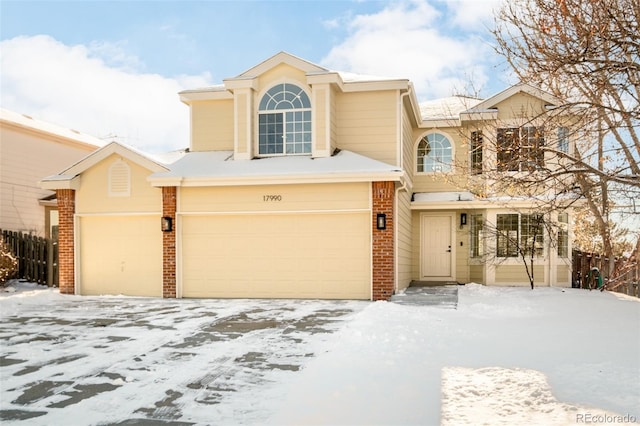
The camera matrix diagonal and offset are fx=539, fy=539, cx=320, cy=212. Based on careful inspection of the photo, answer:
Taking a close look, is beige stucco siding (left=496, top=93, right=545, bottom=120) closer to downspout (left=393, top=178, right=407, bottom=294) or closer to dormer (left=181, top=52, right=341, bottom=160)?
downspout (left=393, top=178, right=407, bottom=294)

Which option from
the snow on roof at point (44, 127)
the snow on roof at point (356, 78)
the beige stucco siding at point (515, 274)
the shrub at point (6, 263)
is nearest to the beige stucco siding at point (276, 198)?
the snow on roof at point (356, 78)

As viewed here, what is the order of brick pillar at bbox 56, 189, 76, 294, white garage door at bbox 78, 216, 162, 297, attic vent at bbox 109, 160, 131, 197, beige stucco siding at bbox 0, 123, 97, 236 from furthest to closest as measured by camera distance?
beige stucco siding at bbox 0, 123, 97, 236 → brick pillar at bbox 56, 189, 76, 294 → attic vent at bbox 109, 160, 131, 197 → white garage door at bbox 78, 216, 162, 297

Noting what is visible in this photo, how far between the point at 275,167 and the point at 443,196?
18.7ft

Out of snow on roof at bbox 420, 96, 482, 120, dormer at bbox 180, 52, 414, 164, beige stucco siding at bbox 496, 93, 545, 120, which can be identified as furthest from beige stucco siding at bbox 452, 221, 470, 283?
dormer at bbox 180, 52, 414, 164

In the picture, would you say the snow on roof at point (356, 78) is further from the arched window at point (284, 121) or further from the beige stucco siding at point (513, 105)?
the beige stucco siding at point (513, 105)

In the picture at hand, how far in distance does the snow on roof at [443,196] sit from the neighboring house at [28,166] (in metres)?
12.9

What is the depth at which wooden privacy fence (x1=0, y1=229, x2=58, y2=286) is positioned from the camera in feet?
52.4

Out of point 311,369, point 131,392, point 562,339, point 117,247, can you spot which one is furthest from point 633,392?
point 117,247

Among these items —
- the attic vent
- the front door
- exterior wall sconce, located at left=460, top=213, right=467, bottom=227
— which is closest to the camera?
the attic vent

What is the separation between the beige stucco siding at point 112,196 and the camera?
14.0 metres

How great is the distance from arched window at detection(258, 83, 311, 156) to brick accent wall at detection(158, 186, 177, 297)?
2.58 metres

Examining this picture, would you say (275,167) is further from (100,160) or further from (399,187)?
(100,160)

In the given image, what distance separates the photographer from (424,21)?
11.2 metres

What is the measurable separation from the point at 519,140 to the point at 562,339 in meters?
3.34
